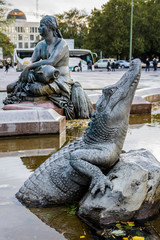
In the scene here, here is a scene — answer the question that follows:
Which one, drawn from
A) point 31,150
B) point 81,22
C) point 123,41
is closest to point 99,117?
point 31,150

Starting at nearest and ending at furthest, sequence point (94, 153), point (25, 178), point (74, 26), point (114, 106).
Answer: point (94, 153)
point (114, 106)
point (25, 178)
point (74, 26)

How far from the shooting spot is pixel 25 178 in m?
4.31

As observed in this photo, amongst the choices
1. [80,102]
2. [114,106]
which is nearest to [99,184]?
[114,106]

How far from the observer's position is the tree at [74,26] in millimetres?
73312

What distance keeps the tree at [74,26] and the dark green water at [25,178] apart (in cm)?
6857

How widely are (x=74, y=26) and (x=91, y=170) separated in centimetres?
7460

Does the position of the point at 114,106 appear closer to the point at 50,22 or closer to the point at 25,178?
the point at 25,178

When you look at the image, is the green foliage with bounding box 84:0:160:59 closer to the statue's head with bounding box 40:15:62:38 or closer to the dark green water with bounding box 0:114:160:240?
the statue's head with bounding box 40:15:62:38

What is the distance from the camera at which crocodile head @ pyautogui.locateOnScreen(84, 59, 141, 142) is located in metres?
3.42

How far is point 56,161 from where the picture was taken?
11.8 feet

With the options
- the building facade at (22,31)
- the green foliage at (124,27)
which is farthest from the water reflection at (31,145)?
the building facade at (22,31)

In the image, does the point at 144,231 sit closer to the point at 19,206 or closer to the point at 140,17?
the point at 19,206

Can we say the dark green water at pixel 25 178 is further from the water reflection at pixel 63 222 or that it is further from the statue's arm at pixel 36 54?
the statue's arm at pixel 36 54

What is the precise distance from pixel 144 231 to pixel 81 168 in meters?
0.84
